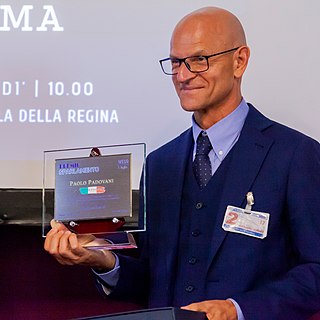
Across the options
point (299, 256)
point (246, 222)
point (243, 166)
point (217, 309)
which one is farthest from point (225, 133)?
point (217, 309)

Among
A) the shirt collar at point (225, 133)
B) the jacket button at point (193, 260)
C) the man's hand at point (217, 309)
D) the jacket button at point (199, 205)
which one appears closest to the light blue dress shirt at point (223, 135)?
the shirt collar at point (225, 133)

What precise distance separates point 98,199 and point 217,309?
0.34 m

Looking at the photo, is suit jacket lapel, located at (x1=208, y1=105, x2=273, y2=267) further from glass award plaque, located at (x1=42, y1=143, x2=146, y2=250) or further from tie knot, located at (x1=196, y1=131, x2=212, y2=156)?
glass award plaque, located at (x1=42, y1=143, x2=146, y2=250)

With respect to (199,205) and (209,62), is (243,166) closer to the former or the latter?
(199,205)

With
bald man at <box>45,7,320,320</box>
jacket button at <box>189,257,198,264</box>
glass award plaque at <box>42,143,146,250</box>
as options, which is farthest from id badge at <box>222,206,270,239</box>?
glass award plaque at <box>42,143,146,250</box>

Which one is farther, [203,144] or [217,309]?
[203,144]

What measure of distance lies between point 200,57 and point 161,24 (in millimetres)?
568

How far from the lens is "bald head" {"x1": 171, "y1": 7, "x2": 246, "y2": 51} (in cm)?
180

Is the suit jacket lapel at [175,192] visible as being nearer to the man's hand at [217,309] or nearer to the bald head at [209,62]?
the bald head at [209,62]

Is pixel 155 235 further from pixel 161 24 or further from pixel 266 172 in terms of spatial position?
pixel 161 24

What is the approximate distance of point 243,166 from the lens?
5.82 ft

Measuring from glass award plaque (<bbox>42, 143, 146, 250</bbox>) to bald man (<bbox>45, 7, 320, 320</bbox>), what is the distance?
4cm

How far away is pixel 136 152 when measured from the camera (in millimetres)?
1761

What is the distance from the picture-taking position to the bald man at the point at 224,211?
5.50ft
